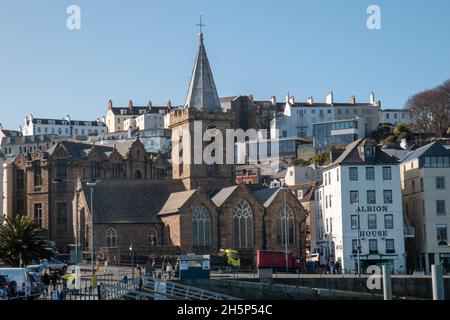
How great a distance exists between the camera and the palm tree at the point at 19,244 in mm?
73188

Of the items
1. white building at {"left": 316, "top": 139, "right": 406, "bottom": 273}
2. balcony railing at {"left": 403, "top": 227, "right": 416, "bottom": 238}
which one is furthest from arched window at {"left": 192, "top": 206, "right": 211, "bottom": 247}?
balcony railing at {"left": 403, "top": 227, "right": 416, "bottom": 238}

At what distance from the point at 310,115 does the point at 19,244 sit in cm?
11907

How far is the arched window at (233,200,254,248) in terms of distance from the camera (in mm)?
92219

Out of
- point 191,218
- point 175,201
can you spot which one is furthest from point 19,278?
point 175,201

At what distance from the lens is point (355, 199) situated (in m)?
83.9

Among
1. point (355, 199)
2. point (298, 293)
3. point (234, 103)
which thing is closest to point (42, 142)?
point (234, 103)

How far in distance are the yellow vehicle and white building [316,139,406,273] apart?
8047mm

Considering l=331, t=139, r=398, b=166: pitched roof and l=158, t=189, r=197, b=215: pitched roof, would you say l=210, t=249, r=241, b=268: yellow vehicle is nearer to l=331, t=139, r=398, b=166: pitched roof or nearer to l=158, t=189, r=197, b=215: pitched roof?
l=158, t=189, r=197, b=215: pitched roof

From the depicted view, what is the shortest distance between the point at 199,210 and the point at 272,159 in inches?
2772

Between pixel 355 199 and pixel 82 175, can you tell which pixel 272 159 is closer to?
pixel 82 175

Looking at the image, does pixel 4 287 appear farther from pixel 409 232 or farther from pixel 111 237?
pixel 111 237

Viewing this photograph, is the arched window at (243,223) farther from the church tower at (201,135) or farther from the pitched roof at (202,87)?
the pitched roof at (202,87)

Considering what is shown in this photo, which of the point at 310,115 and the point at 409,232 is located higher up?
the point at 310,115

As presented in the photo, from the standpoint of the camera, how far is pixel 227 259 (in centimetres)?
8638
